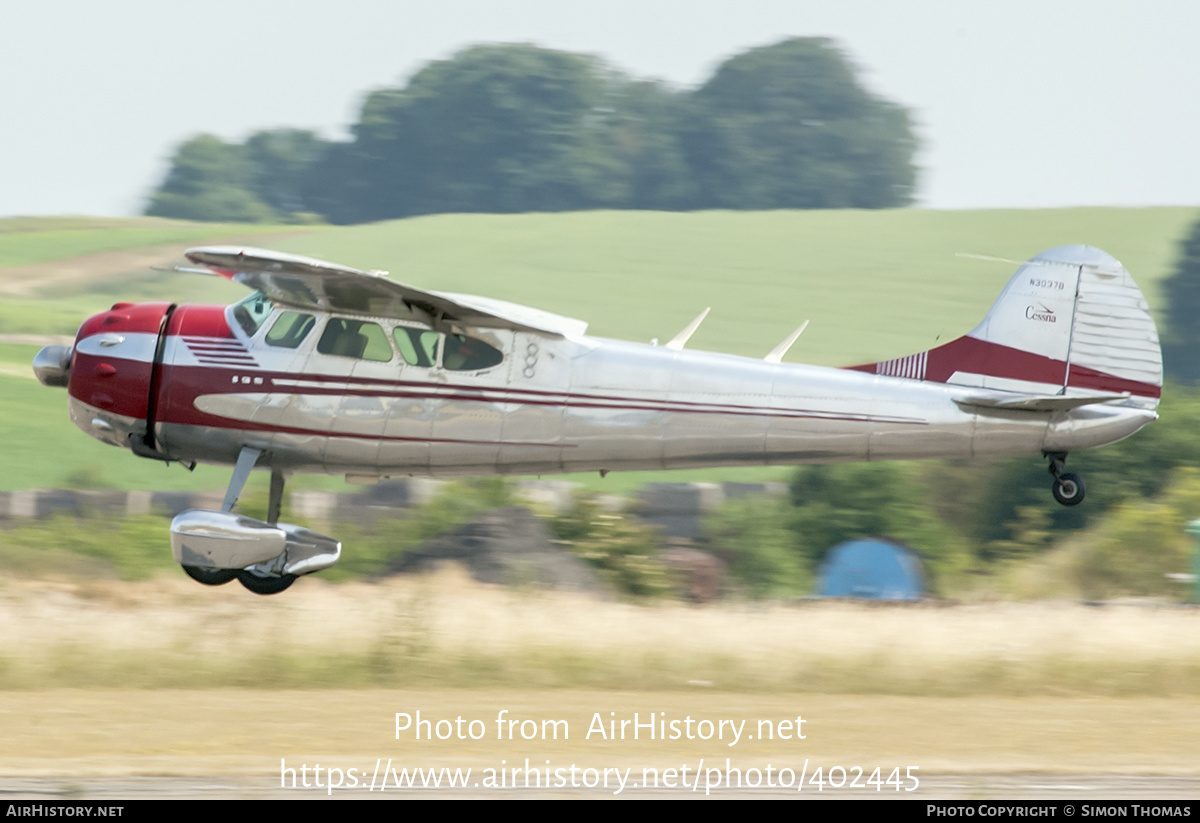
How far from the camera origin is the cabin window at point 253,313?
12539 mm

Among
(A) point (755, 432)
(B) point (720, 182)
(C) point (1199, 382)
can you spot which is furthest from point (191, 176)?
(A) point (755, 432)

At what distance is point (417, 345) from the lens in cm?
1229

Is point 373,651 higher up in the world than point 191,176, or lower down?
lower down

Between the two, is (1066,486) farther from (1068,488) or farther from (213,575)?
(213,575)

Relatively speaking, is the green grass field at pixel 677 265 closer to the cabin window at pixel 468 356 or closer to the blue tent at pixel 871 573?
the blue tent at pixel 871 573

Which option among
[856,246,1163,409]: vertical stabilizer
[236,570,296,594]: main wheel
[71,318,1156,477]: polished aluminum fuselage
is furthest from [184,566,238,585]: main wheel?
[856,246,1163,409]: vertical stabilizer

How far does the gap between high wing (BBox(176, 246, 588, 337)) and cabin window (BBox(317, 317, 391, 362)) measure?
117 millimetres

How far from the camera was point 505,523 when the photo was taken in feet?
81.4

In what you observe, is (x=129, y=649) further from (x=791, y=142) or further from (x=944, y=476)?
(x=791, y=142)

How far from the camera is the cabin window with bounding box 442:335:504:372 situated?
12242 mm

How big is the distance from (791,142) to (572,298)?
4029cm

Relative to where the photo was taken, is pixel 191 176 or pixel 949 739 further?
pixel 191 176

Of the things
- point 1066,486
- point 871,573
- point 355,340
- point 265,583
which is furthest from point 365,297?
point 871,573

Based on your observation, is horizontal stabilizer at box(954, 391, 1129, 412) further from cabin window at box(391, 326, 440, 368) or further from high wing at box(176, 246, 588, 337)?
cabin window at box(391, 326, 440, 368)
